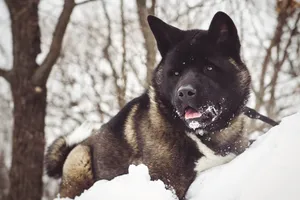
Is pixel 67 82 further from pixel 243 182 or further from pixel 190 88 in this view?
pixel 243 182

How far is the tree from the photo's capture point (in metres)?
5.75

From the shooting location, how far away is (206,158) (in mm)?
3281

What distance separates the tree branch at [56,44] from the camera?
18.5 feet

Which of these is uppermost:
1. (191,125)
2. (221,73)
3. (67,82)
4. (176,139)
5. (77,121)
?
(221,73)

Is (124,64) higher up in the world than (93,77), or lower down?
higher up

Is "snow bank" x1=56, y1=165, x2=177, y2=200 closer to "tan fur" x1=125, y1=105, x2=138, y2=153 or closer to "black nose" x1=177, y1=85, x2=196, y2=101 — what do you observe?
"black nose" x1=177, y1=85, x2=196, y2=101

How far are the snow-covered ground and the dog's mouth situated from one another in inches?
→ 30.3

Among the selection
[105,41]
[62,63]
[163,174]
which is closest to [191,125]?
[163,174]

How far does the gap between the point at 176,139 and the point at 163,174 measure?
31 cm

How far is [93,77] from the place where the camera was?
1464 centimetres

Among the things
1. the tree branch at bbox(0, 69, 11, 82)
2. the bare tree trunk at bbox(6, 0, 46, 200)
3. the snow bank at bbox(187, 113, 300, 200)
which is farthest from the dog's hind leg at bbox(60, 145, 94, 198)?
the tree branch at bbox(0, 69, 11, 82)

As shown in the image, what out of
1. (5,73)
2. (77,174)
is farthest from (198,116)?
(5,73)

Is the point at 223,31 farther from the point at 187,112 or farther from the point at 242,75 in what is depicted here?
the point at 187,112

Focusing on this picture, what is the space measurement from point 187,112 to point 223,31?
2.54 feet
